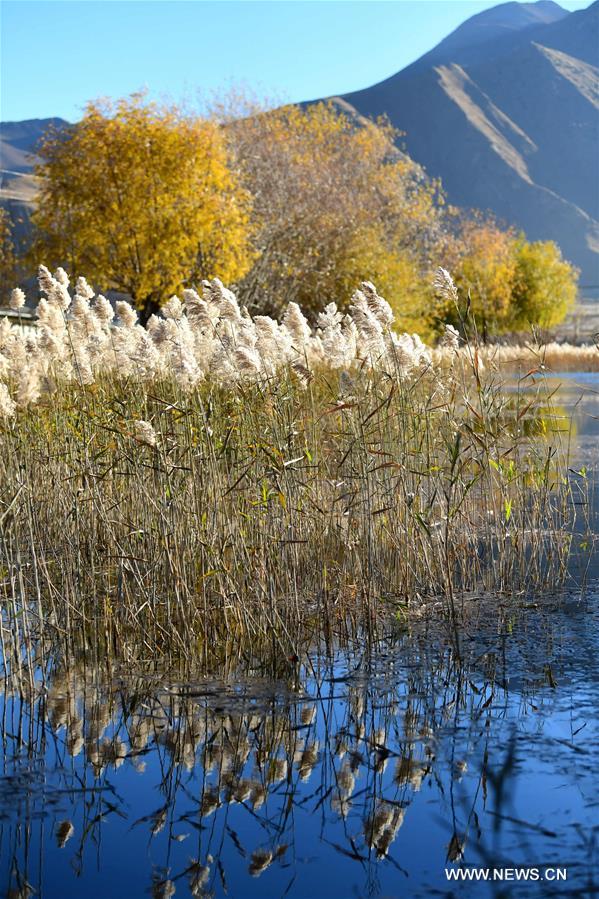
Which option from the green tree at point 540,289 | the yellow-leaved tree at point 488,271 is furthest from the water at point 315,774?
the green tree at point 540,289

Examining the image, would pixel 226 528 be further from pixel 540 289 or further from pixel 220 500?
pixel 540 289

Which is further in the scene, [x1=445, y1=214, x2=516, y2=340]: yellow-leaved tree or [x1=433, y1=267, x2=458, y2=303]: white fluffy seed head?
[x1=445, y1=214, x2=516, y2=340]: yellow-leaved tree

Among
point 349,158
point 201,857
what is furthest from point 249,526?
point 349,158

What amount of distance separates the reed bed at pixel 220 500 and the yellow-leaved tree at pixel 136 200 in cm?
1774

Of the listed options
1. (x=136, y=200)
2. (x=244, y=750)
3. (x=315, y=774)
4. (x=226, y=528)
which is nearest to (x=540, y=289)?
(x=136, y=200)

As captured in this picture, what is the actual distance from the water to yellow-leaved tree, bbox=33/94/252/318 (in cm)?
2024

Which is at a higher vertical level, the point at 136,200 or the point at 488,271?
the point at 136,200

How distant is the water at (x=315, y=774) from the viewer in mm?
3248

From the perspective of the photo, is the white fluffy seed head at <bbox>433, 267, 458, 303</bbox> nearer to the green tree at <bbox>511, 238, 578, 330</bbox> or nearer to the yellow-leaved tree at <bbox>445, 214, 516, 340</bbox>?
the yellow-leaved tree at <bbox>445, 214, 516, 340</bbox>

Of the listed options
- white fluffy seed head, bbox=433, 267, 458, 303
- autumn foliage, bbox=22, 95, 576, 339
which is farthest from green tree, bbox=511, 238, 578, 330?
white fluffy seed head, bbox=433, 267, 458, 303

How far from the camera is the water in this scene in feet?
10.7

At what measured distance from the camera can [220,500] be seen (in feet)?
17.7

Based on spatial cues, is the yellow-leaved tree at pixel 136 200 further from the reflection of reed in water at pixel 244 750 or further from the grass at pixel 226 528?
the reflection of reed in water at pixel 244 750

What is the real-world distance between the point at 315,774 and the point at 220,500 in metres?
1.83
